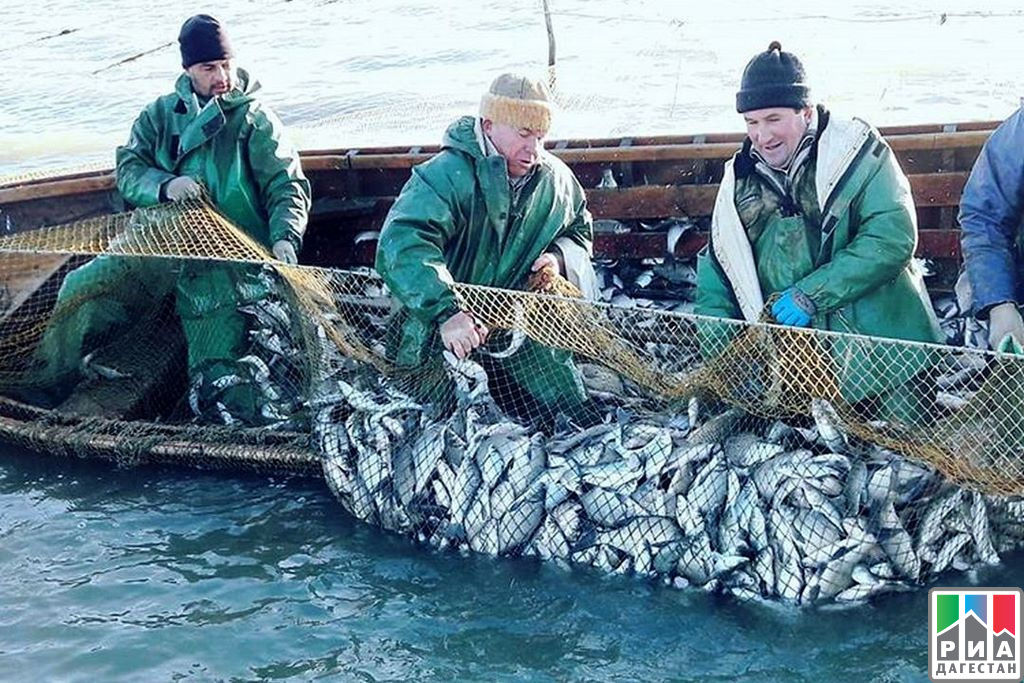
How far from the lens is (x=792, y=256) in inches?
240

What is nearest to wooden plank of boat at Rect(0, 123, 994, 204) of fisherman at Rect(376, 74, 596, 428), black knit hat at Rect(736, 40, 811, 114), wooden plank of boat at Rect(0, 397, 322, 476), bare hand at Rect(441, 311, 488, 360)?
fisherman at Rect(376, 74, 596, 428)

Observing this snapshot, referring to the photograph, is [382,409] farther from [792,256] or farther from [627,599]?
[792,256]

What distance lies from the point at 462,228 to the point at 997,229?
258 centimetres

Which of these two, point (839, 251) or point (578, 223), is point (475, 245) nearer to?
point (578, 223)

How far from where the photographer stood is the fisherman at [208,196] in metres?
7.45

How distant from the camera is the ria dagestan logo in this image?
16.8ft

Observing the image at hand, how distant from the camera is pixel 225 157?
7539mm

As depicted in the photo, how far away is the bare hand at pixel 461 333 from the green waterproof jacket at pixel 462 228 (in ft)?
0.18

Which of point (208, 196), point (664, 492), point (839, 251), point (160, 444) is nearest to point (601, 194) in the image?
point (208, 196)

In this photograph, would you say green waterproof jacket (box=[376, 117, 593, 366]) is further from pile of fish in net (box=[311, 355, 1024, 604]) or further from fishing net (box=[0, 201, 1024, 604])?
pile of fish in net (box=[311, 355, 1024, 604])

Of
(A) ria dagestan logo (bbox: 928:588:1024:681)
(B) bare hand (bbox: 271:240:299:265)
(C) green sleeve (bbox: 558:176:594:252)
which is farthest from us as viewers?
(B) bare hand (bbox: 271:240:299:265)

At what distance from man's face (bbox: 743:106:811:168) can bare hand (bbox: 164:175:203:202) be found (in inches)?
128

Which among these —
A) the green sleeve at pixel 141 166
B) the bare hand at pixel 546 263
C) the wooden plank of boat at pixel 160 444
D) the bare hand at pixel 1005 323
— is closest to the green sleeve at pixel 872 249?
the bare hand at pixel 1005 323

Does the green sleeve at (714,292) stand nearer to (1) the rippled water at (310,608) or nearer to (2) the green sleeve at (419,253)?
(2) the green sleeve at (419,253)
